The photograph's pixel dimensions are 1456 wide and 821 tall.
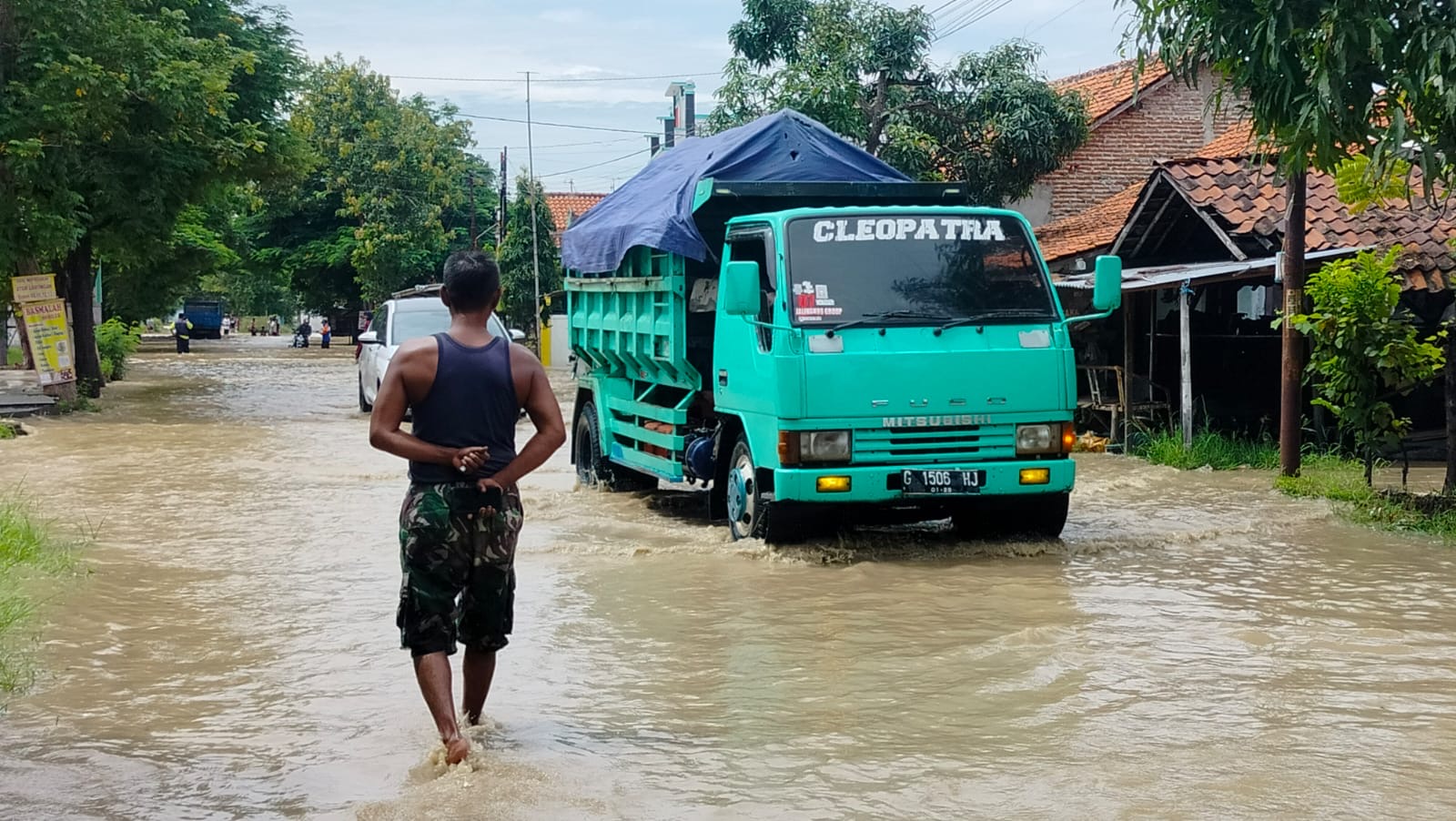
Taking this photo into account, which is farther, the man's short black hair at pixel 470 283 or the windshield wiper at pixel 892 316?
the windshield wiper at pixel 892 316

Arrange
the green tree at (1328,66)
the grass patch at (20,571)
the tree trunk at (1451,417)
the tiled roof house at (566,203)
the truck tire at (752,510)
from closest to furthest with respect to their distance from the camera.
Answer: the grass patch at (20,571)
the green tree at (1328,66)
the truck tire at (752,510)
the tree trunk at (1451,417)
the tiled roof house at (566,203)

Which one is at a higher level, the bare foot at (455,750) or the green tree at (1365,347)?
the green tree at (1365,347)

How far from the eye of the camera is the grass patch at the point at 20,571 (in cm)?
721

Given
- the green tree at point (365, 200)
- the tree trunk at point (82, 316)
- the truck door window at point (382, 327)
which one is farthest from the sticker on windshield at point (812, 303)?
the green tree at point (365, 200)

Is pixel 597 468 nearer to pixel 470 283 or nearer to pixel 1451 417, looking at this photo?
pixel 1451 417

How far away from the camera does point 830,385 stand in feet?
31.3

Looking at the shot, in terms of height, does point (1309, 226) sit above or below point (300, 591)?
above

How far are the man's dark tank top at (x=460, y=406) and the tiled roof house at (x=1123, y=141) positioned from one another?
75.7ft

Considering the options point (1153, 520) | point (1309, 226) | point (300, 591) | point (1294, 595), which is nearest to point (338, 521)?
point (300, 591)

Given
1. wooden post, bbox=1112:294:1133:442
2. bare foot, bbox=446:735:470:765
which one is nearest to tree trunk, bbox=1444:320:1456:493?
wooden post, bbox=1112:294:1133:442

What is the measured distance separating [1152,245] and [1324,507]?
297 inches

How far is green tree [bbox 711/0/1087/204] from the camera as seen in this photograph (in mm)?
23766

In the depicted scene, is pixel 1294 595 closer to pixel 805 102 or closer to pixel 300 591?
pixel 300 591

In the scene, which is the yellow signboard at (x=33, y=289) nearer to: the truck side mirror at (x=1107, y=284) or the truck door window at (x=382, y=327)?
the truck door window at (x=382, y=327)
